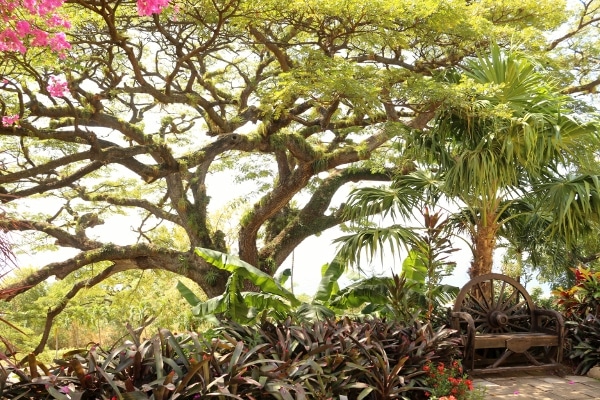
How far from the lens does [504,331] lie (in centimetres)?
621

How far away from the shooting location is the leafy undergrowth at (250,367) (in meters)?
3.31

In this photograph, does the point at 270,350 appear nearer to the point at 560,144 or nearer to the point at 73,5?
the point at 560,144

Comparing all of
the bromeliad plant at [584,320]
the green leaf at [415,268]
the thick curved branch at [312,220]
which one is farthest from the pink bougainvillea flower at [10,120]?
the bromeliad plant at [584,320]

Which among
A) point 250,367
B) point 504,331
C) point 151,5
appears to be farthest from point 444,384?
point 151,5

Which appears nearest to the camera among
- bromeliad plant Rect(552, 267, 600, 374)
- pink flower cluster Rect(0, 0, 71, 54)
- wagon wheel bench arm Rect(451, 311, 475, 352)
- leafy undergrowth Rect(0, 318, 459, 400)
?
leafy undergrowth Rect(0, 318, 459, 400)

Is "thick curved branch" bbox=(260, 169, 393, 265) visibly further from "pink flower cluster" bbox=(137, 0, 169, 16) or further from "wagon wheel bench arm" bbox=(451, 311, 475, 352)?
"pink flower cluster" bbox=(137, 0, 169, 16)

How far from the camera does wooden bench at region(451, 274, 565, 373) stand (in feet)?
18.6

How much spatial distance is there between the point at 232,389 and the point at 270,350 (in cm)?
75

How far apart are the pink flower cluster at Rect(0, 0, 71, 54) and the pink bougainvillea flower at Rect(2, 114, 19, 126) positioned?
134 centimetres

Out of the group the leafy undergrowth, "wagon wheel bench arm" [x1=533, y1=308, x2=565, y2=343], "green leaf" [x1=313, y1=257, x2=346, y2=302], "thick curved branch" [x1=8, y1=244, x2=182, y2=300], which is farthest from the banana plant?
"thick curved branch" [x1=8, y1=244, x2=182, y2=300]

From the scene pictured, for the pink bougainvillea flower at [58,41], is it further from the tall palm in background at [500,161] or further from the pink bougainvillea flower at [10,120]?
the tall palm in background at [500,161]

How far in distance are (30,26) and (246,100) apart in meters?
5.18

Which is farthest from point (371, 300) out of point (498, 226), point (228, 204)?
point (228, 204)

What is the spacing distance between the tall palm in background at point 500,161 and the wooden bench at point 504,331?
1.46 feet
